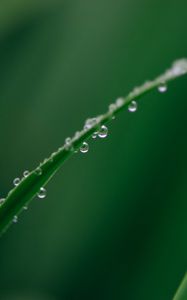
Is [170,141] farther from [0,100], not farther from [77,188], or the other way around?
[0,100]

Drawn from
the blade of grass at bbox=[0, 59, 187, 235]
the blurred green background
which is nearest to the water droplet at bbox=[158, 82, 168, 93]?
the blade of grass at bbox=[0, 59, 187, 235]

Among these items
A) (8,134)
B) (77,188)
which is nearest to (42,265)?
→ (77,188)

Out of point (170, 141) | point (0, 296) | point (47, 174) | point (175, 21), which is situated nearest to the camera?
point (47, 174)

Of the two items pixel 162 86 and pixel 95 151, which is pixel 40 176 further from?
pixel 95 151

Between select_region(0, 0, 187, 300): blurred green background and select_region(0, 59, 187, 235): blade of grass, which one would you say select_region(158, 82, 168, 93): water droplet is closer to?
select_region(0, 59, 187, 235): blade of grass

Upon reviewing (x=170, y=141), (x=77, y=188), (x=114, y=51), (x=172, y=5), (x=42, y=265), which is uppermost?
(x=172, y=5)

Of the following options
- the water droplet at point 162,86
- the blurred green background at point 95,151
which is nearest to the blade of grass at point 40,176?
the water droplet at point 162,86

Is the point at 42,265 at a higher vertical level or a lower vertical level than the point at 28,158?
lower

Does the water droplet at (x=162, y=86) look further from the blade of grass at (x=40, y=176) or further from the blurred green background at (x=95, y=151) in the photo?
the blurred green background at (x=95, y=151)
